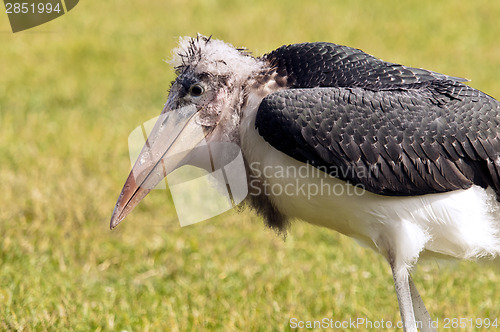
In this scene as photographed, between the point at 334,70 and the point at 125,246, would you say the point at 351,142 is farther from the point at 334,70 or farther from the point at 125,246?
the point at 125,246

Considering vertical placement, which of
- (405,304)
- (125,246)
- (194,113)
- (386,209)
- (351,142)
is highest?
(194,113)

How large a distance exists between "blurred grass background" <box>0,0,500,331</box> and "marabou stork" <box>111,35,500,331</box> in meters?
0.92

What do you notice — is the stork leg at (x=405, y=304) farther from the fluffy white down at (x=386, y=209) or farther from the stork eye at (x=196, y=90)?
the stork eye at (x=196, y=90)

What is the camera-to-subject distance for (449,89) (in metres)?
4.12

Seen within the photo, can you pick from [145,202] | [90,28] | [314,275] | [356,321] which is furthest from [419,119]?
[90,28]

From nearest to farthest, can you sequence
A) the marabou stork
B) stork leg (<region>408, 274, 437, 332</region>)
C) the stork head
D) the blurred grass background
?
the marabou stork, the stork head, stork leg (<region>408, 274, 437, 332</region>), the blurred grass background

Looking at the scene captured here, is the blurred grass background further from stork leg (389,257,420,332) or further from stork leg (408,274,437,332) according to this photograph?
stork leg (389,257,420,332)

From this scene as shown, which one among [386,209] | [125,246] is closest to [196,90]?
[386,209]

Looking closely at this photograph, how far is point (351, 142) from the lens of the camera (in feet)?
12.5

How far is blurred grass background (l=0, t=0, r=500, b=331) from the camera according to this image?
5.04 m

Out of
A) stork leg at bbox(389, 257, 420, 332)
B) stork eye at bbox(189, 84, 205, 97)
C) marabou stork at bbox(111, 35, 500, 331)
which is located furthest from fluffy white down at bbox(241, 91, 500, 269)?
stork eye at bbox(189, 84, 205, 97)

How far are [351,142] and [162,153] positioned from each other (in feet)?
3.14

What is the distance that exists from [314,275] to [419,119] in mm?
2199

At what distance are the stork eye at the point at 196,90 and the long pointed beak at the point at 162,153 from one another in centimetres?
7
